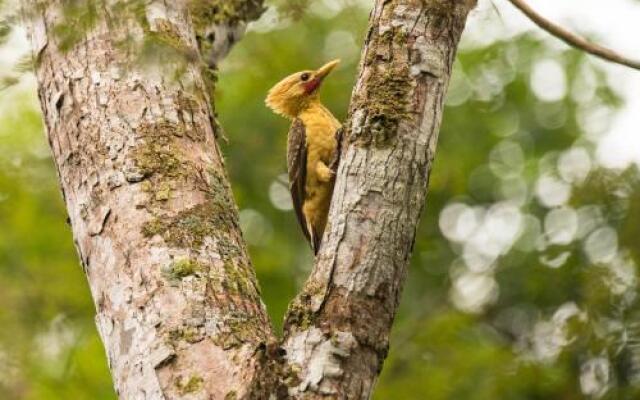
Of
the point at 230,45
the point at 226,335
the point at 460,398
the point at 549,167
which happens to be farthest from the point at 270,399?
the point at 549,167

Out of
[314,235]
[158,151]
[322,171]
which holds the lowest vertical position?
[158,151]

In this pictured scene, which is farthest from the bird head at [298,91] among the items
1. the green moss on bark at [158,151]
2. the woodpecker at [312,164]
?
the green moss on bark at [158,151]

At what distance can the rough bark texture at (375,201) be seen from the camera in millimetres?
3504

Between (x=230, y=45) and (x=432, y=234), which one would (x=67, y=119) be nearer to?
(x=230, y=45)

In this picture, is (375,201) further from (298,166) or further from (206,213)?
(298,166)

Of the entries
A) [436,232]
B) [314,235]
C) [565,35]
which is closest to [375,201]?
[565,35]

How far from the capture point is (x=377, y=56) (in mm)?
3939

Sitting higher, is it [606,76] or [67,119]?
[606,76]

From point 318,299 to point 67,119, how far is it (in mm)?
1297

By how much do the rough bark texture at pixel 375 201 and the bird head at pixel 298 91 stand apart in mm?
3391

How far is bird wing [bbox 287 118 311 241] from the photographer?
679 centimetres

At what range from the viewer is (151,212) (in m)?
3.93

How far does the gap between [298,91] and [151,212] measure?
365cm

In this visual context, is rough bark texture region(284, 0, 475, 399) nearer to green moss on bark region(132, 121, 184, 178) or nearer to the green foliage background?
green moss on bark region(132, 121, 184, 178)
